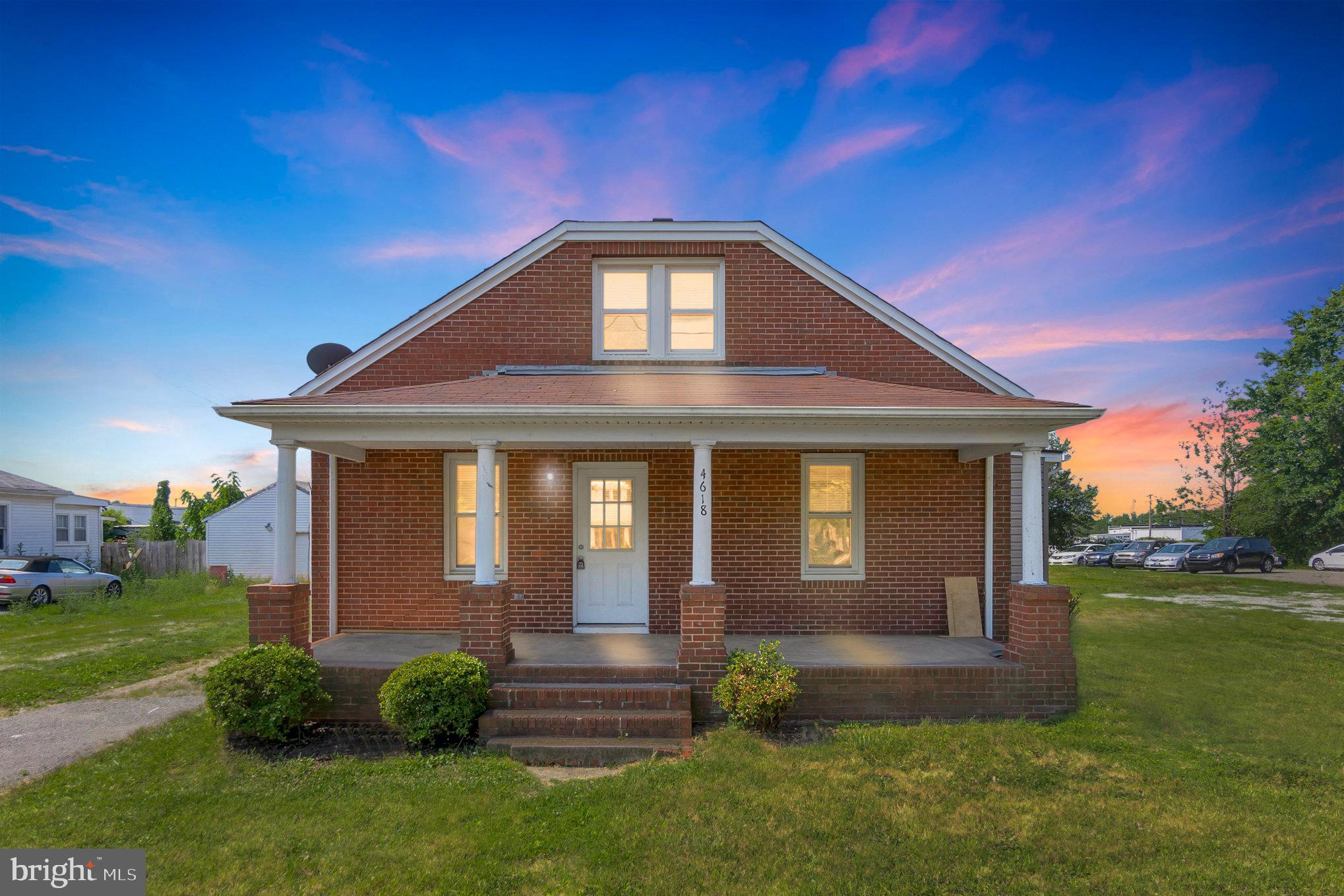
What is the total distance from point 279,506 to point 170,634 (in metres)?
7.85

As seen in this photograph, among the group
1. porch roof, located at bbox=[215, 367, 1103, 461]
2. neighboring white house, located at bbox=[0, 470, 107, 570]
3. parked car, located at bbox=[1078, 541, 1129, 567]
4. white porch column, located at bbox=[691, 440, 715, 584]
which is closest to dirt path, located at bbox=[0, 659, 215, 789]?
porch roof, located at bbox=[215, 367, 1103, 461]

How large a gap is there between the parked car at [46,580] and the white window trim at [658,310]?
16.7m

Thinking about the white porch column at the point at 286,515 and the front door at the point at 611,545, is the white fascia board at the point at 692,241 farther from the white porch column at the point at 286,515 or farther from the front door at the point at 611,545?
the front door at the point at 611,545

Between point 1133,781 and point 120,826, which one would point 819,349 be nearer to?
point 1133,781

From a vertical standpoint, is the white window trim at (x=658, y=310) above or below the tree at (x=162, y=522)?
above

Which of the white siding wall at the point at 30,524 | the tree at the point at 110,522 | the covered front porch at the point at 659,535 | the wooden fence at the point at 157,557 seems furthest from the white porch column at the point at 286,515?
the tree at the point at 110,522

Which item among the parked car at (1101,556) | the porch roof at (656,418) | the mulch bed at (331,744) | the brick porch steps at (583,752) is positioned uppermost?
the porch roof at (656,418)

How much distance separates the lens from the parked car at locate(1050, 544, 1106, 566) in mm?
30688

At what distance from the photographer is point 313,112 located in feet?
37.7

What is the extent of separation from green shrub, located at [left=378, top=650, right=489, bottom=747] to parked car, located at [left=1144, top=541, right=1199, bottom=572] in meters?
30.2

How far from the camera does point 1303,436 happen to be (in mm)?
26297

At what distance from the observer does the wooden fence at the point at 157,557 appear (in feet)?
66.7

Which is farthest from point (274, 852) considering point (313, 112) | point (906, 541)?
point (313, 112)

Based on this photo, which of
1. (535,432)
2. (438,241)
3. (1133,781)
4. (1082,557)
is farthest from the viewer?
(1082,557)
